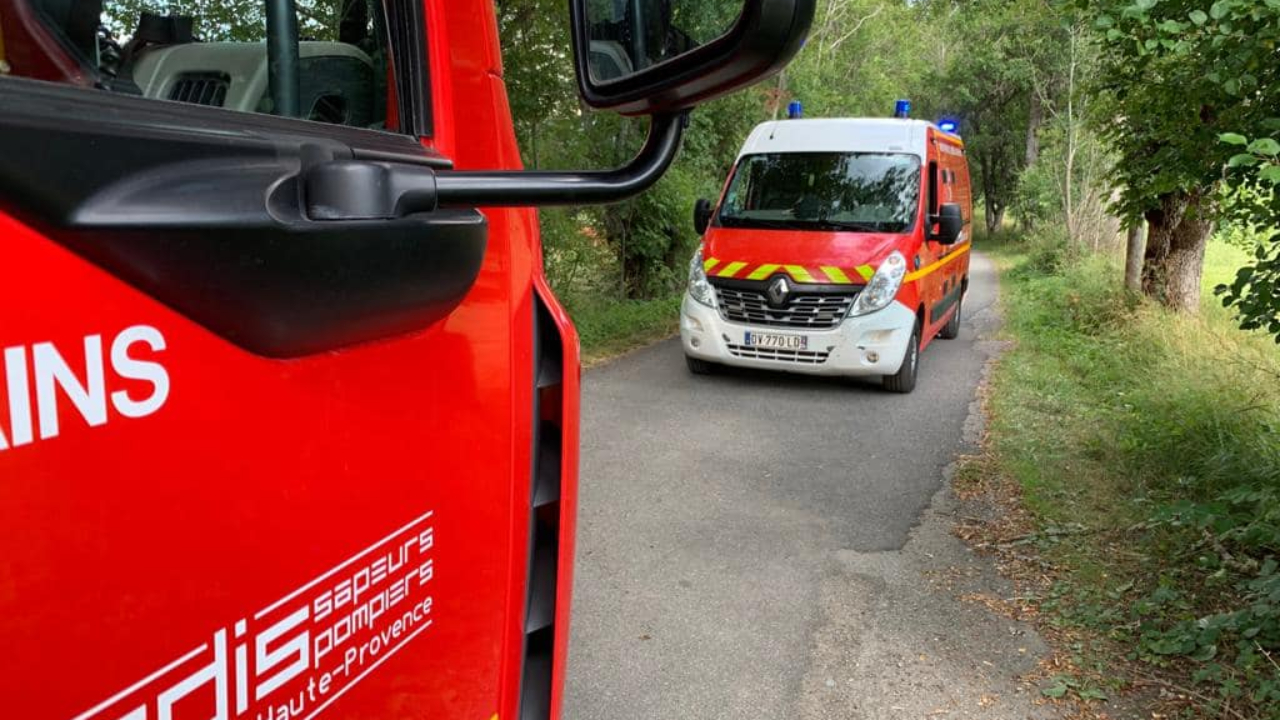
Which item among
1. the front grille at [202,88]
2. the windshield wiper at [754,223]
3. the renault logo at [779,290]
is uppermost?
the front grille at [202,88]

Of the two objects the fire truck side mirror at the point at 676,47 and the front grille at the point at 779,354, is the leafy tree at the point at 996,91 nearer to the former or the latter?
the front grille at the point at 779,354

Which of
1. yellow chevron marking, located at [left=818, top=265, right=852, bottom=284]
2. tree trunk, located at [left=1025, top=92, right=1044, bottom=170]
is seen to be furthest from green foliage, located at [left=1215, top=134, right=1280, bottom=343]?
tree trunk, located at [left=1025, top=92, right=1044, bottom=170]

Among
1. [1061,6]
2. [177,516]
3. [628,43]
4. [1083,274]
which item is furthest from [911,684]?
[1083,274]

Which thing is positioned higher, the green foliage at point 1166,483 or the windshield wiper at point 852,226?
the windshield wiper at point 852,226

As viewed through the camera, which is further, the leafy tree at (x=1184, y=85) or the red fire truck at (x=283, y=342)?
the leafy tree at (x=1184, y=85)

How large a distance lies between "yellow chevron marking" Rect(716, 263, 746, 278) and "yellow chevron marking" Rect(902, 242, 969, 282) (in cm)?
136

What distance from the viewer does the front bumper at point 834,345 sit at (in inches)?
293

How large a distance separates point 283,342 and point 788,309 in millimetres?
6715

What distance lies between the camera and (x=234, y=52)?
1213 millimetres

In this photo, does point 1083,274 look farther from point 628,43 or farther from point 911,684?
point 628,43

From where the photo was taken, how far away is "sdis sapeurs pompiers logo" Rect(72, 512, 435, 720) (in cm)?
94

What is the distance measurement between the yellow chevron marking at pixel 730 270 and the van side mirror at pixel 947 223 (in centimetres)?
192

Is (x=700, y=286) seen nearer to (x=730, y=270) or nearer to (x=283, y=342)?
(x=730, y=270)

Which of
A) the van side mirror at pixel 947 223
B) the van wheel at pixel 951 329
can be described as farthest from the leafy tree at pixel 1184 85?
the van wheel at pixel 951 329
